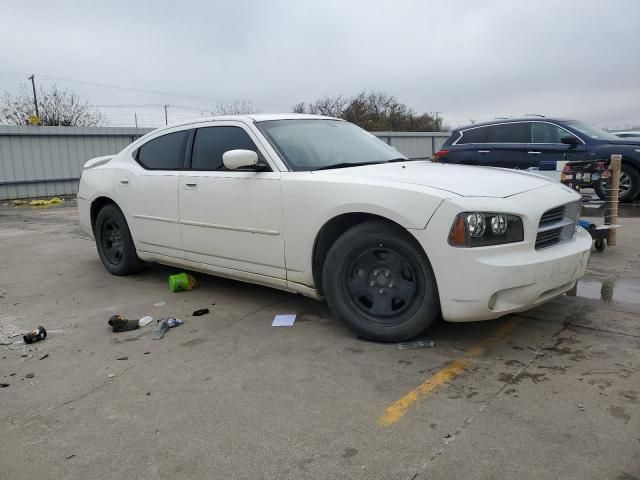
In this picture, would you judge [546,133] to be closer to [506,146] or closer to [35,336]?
[506,146]

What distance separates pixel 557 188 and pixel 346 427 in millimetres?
2372

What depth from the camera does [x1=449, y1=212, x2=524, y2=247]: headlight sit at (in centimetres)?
317

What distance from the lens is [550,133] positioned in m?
9.83

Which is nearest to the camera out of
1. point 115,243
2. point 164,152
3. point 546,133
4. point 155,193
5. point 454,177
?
point 454,177

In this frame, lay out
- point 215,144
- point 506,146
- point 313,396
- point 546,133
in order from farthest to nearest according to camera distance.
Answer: point 506,146 < point 546,133 < point 215,144 < point 313,396

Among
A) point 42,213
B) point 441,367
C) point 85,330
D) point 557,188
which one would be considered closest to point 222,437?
point 441,367

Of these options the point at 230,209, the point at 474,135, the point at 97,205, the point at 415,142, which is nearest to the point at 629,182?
the point at 474,135

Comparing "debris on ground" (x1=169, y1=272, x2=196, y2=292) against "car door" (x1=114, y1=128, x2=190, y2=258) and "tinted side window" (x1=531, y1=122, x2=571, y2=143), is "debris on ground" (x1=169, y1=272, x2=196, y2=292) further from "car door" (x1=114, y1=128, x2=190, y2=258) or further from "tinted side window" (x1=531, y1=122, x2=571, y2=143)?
"tinted side window" (x1=531, y1=122, x2=571, y2=143)

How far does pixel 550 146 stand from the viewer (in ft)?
32.0

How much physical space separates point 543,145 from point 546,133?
0.81 feet

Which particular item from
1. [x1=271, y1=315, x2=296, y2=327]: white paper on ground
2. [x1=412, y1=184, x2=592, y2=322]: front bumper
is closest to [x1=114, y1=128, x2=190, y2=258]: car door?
[x1=271, y1=315, x2=296, y2=327]: white paper on ground

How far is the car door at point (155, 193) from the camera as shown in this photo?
5.02m

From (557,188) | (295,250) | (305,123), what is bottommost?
(295,250)

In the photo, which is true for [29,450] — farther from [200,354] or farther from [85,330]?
[85,330]
